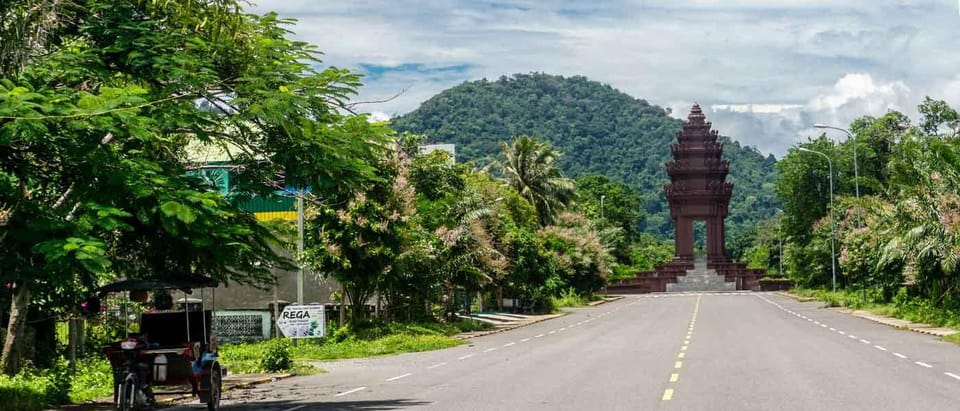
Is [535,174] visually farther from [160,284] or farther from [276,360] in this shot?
[160,284]

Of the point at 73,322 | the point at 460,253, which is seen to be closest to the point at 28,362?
the point at 73,322

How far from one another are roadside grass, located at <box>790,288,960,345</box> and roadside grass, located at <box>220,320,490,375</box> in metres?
15.2

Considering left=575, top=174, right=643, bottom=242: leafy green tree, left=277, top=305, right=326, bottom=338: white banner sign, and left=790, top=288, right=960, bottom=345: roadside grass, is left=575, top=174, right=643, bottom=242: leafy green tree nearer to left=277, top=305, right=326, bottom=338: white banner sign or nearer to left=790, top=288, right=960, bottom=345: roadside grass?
left=790, top=288, right=960, bottom=345: roadside grass

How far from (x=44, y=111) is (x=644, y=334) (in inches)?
1016

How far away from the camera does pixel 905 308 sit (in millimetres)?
47594

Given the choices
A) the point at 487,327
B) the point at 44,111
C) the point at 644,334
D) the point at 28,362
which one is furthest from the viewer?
the point at 487,327

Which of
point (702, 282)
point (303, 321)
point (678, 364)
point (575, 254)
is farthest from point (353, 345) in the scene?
point (702, 282)

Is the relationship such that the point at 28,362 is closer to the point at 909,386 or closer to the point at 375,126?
the point at 375,126

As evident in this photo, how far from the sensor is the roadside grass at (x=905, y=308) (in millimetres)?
39531

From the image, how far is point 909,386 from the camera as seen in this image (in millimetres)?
17734

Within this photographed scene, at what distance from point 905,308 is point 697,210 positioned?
251ft

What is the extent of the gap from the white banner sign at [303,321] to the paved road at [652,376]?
5.63 ft

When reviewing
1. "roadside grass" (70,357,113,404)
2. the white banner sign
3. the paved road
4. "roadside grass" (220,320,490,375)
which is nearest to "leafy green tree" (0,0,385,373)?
"roadside grass" (70,357,113,404)

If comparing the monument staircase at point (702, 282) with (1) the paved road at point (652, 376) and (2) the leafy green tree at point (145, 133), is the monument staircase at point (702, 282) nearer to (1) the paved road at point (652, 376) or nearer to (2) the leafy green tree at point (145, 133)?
(1) the paved road at point (652, 376)
